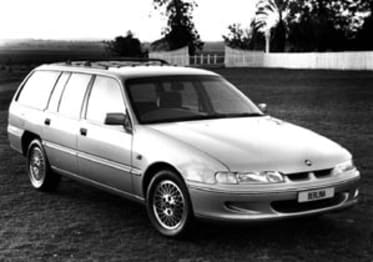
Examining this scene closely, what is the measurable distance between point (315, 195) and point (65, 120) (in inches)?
125

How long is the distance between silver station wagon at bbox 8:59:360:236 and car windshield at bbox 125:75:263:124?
11 millimetres

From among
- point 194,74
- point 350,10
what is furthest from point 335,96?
point 350,10

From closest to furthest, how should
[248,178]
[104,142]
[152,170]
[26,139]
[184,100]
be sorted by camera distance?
[248,178], [152,170], [104,142], [184,100], [26,139]

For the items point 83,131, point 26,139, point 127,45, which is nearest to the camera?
point 83,131

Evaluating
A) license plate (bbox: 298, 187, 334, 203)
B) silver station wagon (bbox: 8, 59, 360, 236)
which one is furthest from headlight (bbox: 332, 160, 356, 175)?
license plate (bbox: 298, 187, 334, 203)

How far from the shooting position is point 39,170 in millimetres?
8547

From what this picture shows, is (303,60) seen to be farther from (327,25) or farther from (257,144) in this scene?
(257,144)

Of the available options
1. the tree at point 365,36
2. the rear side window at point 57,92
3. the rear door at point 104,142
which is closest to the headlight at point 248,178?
the rear door at point 104,142

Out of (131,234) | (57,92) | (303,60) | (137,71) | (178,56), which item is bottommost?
(178,56)

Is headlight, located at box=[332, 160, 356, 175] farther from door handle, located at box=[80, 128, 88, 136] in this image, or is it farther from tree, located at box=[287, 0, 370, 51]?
tree, located at box=[287, 0, 370, 51]

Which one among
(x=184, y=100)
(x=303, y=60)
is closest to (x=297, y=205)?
(x=184, y=100)

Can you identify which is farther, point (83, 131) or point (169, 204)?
point (83, 131)

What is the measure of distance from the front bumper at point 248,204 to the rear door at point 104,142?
1.05 meters

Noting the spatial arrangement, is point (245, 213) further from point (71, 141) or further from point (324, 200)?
point (71, 141)
